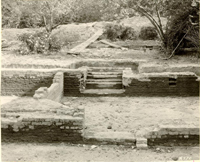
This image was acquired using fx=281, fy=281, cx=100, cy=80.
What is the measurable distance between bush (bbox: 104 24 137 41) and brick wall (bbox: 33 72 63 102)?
Answer: 37.9ft

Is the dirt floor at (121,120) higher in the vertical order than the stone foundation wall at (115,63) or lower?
lower

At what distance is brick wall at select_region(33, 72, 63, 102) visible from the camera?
734 cm

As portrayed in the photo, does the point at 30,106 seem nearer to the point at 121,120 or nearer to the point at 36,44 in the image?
the point at 121,120

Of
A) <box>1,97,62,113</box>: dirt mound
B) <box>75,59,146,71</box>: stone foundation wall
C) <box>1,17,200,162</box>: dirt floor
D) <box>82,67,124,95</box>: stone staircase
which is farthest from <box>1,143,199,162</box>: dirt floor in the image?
<box>75,59,146,71</box>: stone foundation wall

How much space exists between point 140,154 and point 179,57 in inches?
373

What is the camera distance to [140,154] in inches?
206

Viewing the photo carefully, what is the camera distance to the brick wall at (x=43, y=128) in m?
5.54

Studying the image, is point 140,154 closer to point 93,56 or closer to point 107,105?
point 107,105

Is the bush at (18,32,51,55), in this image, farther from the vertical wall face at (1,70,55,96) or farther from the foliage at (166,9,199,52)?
the foliage at (166,9,199,52)

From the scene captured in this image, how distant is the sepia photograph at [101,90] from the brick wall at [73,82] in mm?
34

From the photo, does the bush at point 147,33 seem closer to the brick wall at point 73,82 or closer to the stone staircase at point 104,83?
the stone staircase at point 104,83

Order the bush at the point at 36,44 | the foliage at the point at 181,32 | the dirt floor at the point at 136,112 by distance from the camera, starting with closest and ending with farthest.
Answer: the dirt floor at the point at 136,112 → the foliage at the point at 181,32 → the bush at the point at 36,44

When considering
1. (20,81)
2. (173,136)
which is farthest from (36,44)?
(173,136)

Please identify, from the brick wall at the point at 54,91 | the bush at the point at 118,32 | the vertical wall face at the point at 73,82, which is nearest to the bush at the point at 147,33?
the bush at the point at 118,32
